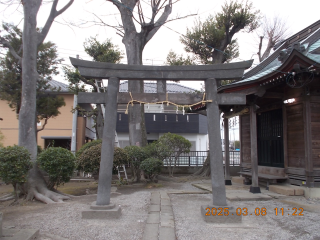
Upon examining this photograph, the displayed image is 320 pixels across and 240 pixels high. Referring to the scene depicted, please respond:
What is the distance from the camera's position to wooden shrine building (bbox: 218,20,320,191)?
778cm

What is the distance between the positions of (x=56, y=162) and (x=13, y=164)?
4.24ft

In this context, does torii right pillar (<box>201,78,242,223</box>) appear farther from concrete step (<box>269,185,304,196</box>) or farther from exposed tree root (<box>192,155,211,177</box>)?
exposed tree root (<box>192,155,211,177</box>)

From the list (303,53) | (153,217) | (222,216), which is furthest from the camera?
(303,53)

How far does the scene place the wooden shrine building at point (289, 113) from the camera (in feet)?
25.5

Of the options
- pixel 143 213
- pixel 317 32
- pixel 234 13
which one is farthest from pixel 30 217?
pixel 234 13

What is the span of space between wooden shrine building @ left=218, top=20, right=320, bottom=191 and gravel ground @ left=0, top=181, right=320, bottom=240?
1519 mm

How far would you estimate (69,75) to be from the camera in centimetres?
1656

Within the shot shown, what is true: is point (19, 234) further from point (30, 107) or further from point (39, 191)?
point (30, 107)

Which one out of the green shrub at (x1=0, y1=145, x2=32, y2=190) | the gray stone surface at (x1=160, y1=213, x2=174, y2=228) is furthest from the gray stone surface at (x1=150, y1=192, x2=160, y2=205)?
the green shrub at (x1=0, y1=145, x2=32, y2=190)

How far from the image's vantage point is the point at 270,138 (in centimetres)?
1015

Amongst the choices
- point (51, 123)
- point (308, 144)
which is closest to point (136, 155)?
point (308, 144)

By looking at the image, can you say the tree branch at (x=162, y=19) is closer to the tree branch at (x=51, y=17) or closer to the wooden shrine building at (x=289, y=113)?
the tree branch at (x=51, y=17)

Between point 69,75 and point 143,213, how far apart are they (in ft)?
40.4

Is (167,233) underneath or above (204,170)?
underneath
